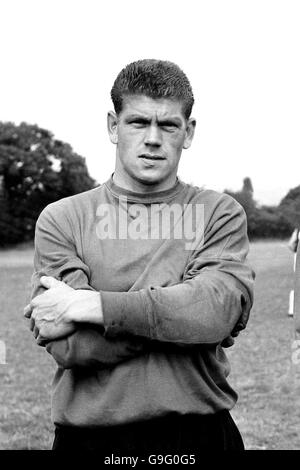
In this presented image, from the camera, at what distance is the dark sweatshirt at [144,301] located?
2.27 meters

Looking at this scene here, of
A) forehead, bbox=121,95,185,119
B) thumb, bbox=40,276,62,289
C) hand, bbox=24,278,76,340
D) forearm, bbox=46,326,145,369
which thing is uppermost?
forehead, bbox=121,95,185,119

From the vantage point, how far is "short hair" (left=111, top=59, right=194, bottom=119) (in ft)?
7.95

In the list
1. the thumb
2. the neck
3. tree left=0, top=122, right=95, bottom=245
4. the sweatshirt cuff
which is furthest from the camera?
tree left=0, top=122, right=95, bottom=245

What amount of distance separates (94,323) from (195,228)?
1.59ft

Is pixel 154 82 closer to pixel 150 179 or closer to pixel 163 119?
pixel 163 119

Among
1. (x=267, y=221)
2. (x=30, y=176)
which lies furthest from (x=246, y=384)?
(x=30, y=176)

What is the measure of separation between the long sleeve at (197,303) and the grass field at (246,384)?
10.4 ft

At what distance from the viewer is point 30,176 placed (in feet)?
109

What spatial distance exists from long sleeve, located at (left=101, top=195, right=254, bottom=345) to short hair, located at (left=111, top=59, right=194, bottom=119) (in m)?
0.46

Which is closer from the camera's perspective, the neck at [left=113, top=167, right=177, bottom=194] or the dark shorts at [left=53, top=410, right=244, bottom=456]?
the dark shorts at [left=53, top=410, right=244, bottom=456]

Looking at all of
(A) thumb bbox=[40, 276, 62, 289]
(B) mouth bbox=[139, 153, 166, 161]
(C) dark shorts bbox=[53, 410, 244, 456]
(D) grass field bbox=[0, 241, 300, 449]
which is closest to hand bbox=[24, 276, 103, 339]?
(A) thumb bbox=[40, 276, 62, 289]

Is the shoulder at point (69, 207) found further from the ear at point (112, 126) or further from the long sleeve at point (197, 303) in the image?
the long sleeve at point (197, 303)

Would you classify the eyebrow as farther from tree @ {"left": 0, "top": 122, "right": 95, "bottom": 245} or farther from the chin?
tree @ {"left": 0, "top": 122, "right": 95, "bottom": 245}

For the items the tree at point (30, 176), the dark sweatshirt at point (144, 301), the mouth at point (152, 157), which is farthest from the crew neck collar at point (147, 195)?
the tree at point (30, 176)
